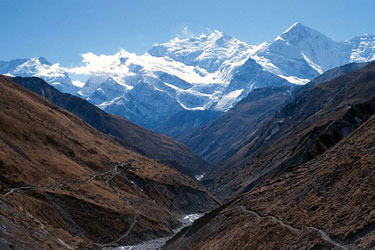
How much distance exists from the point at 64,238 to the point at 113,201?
29987mm

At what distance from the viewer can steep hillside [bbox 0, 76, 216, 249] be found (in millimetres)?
85838

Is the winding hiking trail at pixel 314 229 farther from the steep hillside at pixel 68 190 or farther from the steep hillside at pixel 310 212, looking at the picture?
the steep hillside at pixel 68 190

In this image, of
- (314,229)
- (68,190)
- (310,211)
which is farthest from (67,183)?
(314,229)

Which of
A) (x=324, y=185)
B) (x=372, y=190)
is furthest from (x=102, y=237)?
(x=372, y=190)

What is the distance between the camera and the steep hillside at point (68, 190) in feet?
282

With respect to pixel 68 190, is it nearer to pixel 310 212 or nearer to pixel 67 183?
pixel 67 183

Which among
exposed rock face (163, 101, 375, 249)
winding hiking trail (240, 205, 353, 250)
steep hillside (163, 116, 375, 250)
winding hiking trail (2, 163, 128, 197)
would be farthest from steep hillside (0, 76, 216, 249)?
winding hiking trail (240, 205, 353, 250)

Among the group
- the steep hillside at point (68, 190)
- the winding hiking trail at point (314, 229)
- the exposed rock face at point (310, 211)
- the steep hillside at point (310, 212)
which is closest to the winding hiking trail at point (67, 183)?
the steep hillside at point (68, 190)

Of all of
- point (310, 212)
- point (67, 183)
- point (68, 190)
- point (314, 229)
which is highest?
point (310, 212)

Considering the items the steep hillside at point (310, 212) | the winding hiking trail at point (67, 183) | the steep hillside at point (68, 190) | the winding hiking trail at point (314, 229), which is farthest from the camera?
the winding hiking trail at point (67, 183)

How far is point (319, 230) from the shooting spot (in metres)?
48.5

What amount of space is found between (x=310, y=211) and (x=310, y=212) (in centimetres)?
33

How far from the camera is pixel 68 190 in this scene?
4326 inches

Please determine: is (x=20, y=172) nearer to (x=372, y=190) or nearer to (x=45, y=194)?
(x=45, y=194)
